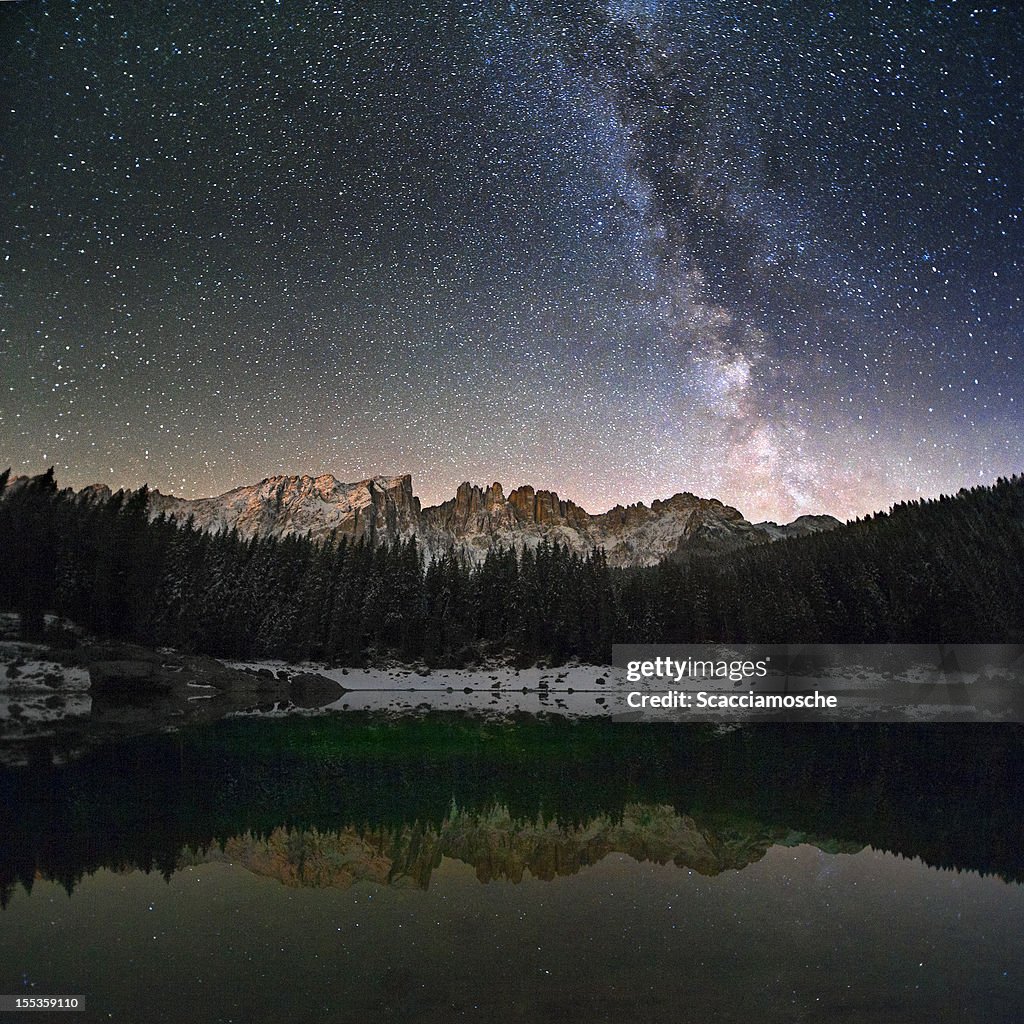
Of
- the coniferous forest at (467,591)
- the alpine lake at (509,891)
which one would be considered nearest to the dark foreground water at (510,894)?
the alpine lake at (509,891)

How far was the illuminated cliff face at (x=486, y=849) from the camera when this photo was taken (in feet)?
44.2

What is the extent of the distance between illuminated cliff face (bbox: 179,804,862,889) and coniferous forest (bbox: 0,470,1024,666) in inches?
2477

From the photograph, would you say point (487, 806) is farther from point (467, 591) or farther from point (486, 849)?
point (467, 591)

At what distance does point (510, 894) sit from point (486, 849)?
9.92 ft

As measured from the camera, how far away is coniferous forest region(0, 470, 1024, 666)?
232 ft

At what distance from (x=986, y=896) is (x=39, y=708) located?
5184 centimetres

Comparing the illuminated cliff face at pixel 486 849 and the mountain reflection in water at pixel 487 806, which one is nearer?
the illuminated cliff face at pixel 486 849

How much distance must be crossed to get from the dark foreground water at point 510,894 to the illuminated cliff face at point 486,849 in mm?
87

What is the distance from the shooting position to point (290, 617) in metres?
84.4

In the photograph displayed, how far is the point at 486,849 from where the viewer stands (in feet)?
49.9

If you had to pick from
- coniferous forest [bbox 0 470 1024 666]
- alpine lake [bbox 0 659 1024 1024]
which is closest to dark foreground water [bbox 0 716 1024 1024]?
alpine lake [bbox 0 659 1024 1024]

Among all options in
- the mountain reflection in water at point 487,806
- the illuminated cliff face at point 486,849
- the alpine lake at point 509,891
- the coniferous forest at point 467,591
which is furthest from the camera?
the coniferous forest at point 467,591

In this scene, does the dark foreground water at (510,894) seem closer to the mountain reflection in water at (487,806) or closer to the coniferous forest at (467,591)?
the mountain reflection in water at (487,806)

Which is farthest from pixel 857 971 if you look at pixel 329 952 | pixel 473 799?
pixel 473 799
